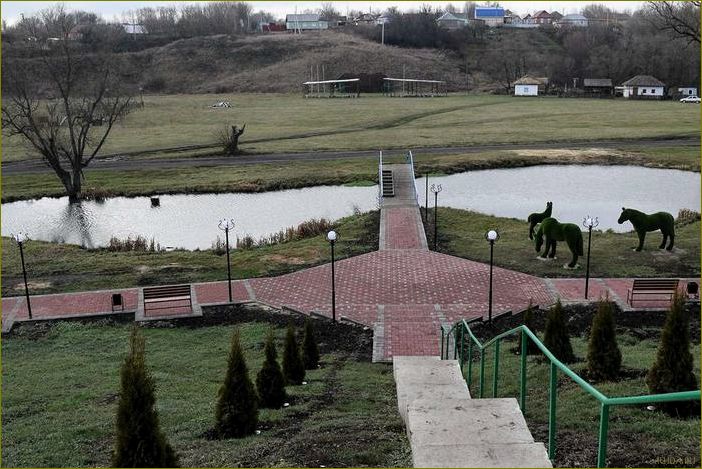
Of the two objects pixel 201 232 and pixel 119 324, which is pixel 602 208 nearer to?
pixel 201 232

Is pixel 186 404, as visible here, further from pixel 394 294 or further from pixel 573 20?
pixel 573 20

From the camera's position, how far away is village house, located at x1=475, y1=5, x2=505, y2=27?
14950 cm

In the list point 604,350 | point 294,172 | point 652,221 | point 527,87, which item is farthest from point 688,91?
point 604,350

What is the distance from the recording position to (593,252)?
19.5 m

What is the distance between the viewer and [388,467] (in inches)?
226

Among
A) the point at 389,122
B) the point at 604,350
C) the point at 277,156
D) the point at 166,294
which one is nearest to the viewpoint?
the point at 604,350

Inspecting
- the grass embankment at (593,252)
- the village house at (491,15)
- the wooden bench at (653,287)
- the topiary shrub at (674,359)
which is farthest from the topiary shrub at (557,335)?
the village house at (491,15)

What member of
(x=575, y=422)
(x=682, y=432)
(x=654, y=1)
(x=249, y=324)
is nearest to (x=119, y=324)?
(x=249, y=324)

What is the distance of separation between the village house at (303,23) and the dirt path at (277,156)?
109307 mm

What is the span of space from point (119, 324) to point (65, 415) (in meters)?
5.95

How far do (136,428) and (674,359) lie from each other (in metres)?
5.88

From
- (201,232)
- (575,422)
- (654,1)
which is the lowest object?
(201,232)

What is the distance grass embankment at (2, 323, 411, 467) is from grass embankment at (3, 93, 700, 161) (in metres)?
31.2

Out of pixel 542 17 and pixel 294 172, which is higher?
pixel 542 17
